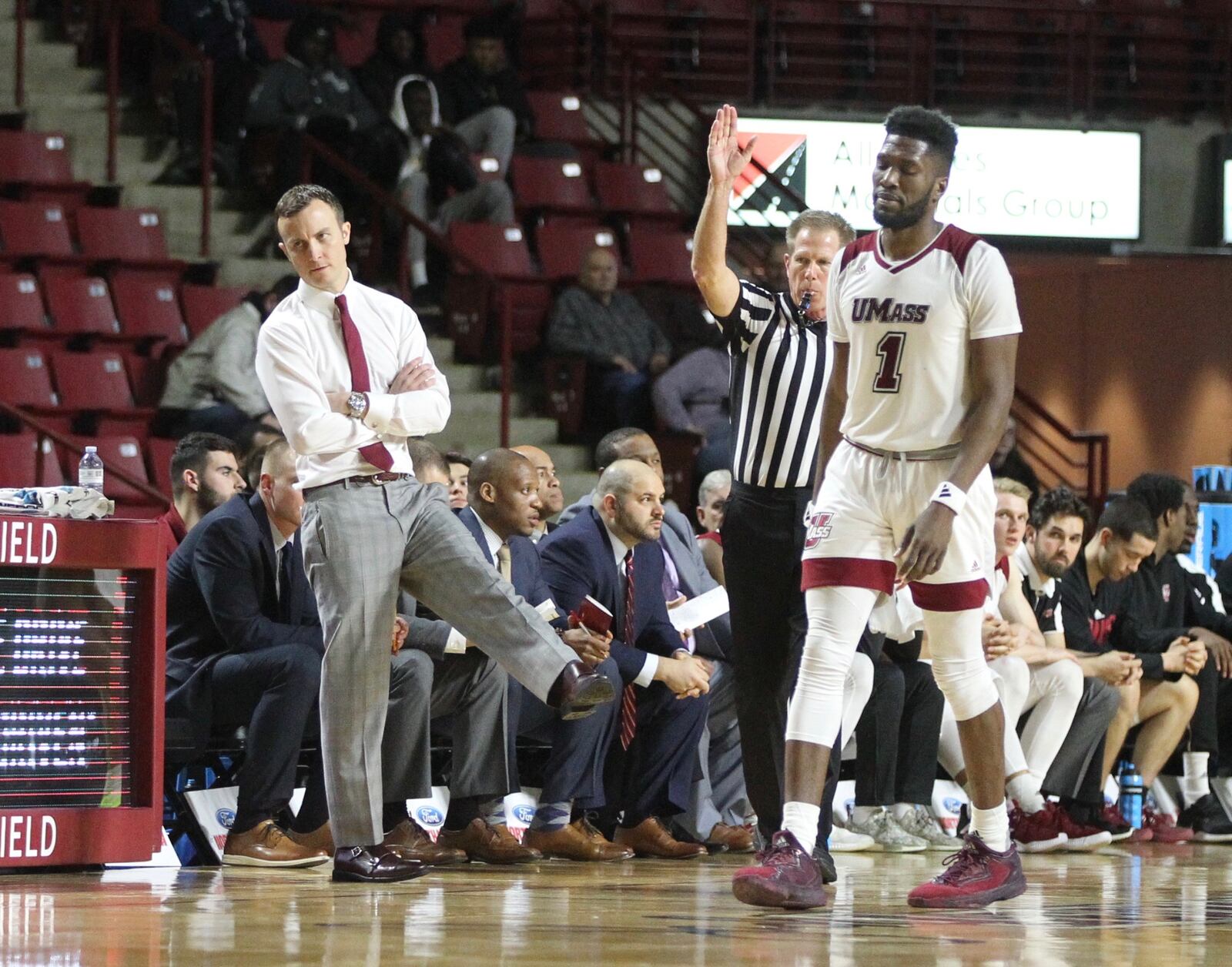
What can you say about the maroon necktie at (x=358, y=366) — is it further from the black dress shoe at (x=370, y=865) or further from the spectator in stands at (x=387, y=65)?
Answer: the spectator in stands at (x=387, y=65)

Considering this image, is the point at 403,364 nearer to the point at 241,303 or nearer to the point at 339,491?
the point at 339,491

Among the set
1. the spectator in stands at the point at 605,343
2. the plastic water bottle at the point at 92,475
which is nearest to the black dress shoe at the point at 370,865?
the plastic water bottle at the point at 92,475

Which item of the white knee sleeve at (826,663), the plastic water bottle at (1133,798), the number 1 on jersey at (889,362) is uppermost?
the number 1 on jersey at (889,362)

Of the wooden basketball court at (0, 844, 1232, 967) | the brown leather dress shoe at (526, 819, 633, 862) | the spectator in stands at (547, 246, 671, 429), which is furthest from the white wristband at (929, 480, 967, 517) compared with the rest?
the spectator in stands at (547, 246, 671, 429)

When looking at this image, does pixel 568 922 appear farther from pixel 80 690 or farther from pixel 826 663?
pixel 80 690

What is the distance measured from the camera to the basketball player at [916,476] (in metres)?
4.50

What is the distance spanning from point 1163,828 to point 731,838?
85.9 inches

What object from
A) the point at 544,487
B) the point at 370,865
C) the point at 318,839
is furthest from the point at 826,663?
the point at 544,487

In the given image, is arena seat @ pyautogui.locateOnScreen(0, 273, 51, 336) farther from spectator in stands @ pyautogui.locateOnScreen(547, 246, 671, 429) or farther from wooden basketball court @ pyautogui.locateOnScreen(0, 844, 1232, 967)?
wooden basketball court @ pyautogui.locateOnScreen(0, 844, 1232, 967)

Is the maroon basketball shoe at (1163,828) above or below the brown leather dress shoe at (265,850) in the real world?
below

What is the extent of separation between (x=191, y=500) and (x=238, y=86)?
5581mm

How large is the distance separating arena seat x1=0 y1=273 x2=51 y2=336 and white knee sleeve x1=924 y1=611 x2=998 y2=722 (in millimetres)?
6656

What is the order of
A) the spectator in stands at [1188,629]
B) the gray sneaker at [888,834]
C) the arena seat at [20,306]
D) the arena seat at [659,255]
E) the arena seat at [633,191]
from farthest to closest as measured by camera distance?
the arena seat at [633,191], the arena seat at [659,255], the arena seat at [20,306], the spectator in stands at [1188,629], the gray sneaker at [888,834]

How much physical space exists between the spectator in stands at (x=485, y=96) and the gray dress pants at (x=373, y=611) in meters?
7.61
